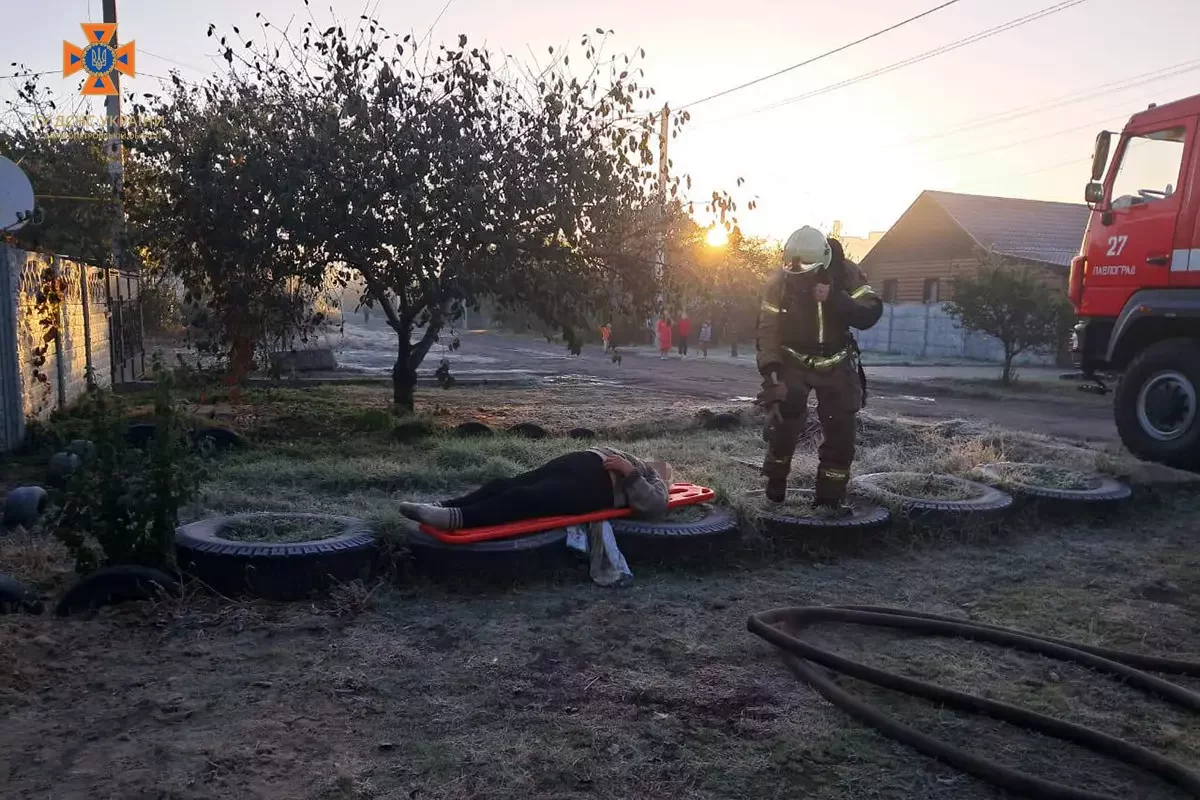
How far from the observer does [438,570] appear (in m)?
4.09

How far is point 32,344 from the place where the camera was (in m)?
7.68

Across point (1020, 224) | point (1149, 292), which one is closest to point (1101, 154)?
point (1149, 292)

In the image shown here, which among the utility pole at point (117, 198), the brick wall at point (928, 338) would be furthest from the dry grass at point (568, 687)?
the brick wall at point (928, 338)

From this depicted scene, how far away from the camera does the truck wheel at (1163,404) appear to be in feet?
24.4

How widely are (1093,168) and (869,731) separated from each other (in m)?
7.68

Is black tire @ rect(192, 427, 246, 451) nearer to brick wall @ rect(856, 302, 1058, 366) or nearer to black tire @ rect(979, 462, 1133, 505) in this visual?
black tire @ rect(979, 462, 1133, 505)

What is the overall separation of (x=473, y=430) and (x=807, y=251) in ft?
13.4

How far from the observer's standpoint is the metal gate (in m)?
11.9

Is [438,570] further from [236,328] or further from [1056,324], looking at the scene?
[1056,324]

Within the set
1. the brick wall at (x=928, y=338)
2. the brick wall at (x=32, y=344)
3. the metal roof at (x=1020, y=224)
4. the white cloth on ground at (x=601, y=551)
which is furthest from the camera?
the metal roof at (x=1020, y=224)

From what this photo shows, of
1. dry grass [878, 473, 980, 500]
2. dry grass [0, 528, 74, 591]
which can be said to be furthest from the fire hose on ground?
dry grass [0, 528, 74, 591]

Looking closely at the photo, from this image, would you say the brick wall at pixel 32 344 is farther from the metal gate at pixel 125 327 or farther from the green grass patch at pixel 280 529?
the green grass patch at pixel 280 529

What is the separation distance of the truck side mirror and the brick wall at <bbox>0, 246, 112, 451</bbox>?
8.85 meters

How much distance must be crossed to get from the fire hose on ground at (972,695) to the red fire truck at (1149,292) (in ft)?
17.0
